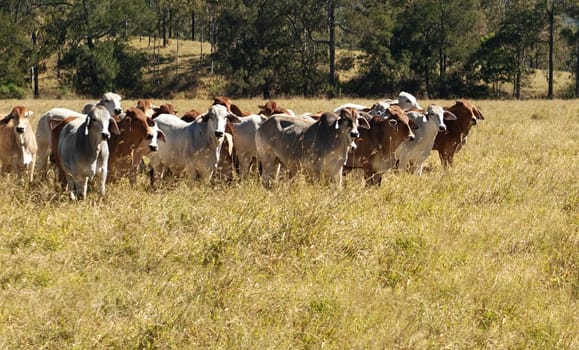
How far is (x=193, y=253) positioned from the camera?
6.44 metres

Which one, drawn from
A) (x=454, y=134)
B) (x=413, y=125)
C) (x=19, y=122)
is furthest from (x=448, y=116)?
(x=19, y=122)

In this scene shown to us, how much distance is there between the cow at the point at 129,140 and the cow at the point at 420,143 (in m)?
4.60

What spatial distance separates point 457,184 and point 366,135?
1879mm

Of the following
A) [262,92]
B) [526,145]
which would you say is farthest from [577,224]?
[262,92]

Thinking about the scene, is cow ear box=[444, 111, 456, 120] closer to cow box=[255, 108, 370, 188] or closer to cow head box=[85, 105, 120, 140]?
cow box=[255, 108, 370, 188]

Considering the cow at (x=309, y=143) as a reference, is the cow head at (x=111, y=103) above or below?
above

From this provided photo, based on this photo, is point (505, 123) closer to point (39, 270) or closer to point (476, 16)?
point (39, 270)

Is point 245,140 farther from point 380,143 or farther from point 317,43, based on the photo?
point 317,43

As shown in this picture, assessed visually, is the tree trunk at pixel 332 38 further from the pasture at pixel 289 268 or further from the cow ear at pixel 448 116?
the pasture at pixel 289 268

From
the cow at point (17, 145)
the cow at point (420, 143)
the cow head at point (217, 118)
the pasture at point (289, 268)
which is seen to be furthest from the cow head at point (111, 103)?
the cow at point (420, 143)

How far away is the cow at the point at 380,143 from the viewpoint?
36.2 feet

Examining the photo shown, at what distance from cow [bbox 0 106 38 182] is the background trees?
128ft

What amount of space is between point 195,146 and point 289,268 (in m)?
4.76

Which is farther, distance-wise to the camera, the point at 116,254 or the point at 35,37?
the point at 35,37
